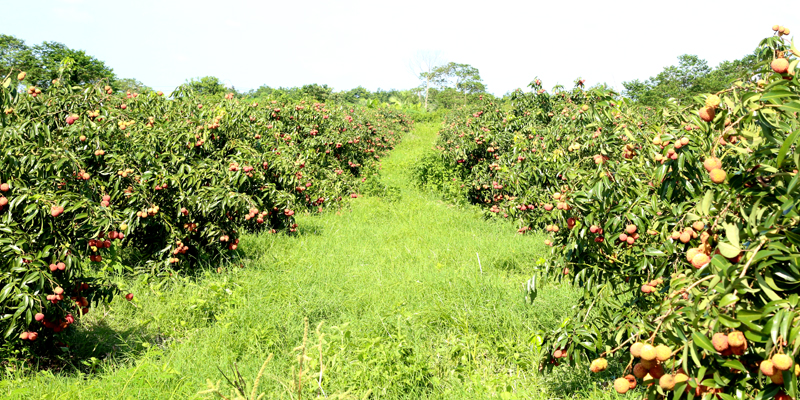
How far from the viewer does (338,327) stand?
307 cm

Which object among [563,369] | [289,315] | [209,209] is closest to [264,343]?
[289,315]

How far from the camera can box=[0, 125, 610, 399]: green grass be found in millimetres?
2775

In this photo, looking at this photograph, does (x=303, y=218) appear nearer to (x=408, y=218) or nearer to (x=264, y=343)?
(x=408, y=218)

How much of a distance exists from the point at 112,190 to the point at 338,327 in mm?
2342

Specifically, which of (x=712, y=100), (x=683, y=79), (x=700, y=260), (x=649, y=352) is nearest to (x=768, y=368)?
(x=649, y=352)

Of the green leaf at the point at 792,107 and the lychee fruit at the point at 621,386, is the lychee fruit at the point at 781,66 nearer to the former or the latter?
the green leaf at the point at 792,107

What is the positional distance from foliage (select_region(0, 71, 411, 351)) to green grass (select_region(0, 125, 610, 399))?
0.35m

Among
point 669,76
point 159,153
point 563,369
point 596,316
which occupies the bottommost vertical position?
point 563,369

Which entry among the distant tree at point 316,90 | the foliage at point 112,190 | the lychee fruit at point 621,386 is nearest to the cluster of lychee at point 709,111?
the lychee fruit at point 621,386

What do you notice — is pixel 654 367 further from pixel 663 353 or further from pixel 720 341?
pixel 720 341

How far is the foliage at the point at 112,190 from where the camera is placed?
2.71 meters

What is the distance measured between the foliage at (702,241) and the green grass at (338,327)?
0.68 metres

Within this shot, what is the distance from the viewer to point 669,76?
107 feet

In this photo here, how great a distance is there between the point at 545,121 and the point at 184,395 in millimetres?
6268
